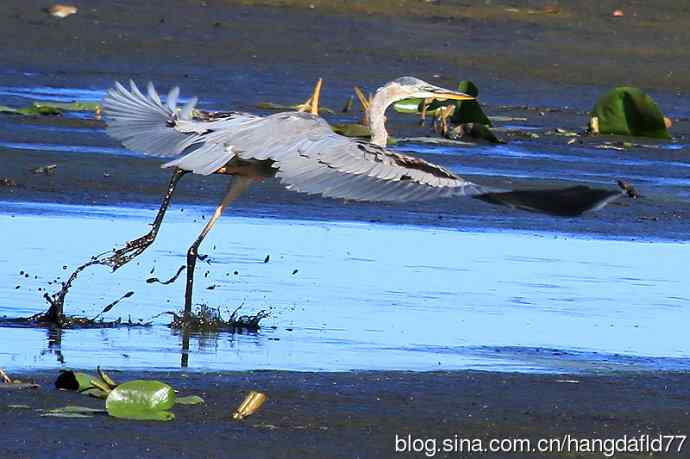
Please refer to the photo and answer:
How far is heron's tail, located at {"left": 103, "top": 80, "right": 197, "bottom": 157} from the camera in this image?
9.20 metres

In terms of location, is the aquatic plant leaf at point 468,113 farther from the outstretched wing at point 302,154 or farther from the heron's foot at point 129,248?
the heron's foot at point 129,248

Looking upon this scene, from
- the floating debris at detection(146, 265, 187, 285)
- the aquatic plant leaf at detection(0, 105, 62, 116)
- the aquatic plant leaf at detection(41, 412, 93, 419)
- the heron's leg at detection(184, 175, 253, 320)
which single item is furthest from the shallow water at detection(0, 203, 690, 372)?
the aquatic plant leaf at detection(0, 105, 62, 116)

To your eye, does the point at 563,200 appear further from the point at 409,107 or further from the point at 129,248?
the point at 409,107

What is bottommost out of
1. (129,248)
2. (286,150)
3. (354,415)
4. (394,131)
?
(354,415)

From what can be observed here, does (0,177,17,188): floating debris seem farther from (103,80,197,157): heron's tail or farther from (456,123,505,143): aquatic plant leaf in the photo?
(456,123,505,143): aquatic plant leaf

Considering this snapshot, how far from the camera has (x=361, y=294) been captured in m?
10.3

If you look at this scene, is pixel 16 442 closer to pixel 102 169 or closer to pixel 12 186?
pixel 12 186

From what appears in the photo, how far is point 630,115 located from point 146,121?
10.2 meters

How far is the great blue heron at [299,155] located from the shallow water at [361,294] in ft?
2.24

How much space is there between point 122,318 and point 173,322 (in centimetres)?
27

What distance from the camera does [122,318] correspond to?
9289mm

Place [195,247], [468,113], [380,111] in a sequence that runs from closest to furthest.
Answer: [195,247] → [380,111] → [468,113]

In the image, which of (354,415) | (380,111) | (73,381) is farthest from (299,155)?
(380,111)

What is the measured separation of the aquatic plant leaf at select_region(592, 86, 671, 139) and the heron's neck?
8.35 meters
